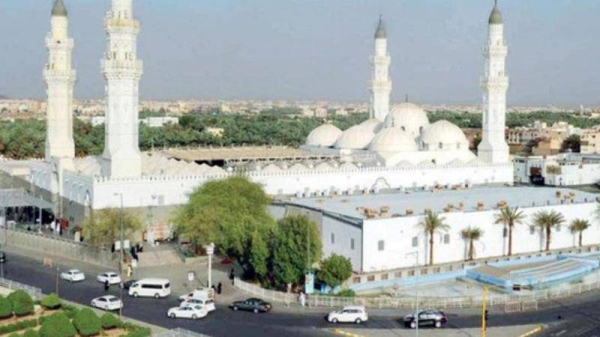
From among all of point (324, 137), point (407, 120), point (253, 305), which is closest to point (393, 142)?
point (407, 120)

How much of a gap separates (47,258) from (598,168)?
142ft

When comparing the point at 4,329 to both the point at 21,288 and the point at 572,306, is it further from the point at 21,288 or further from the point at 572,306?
the point at 572,306

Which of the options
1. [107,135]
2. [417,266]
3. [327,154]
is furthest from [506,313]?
[327,154]

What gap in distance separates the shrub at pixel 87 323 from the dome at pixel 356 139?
34365 mm

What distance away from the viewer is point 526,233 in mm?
34750

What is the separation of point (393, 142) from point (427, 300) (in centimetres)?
2472

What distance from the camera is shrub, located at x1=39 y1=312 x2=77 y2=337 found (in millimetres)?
20625

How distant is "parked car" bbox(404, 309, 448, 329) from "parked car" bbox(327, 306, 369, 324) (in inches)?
53.2

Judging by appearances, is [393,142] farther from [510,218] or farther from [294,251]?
[294,251]

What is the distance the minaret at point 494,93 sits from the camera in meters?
50.9

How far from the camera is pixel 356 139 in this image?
54594 millimetres

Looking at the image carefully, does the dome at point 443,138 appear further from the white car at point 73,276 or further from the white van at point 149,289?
the white van at point 149,289

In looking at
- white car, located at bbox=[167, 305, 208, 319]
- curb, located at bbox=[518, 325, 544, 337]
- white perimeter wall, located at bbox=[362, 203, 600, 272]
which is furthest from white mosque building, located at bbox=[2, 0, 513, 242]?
curb, located at bbox=[518, 325, 544, 337]

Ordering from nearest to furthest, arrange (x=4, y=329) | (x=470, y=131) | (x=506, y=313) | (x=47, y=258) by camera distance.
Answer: (x=4, y=329) → (x=506, y=313) → (x=47, y=258) → (x=470, y=131)
